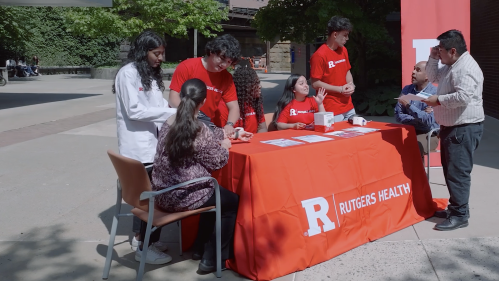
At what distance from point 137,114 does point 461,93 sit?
8.59 feet

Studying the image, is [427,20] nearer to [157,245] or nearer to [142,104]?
[142,104]

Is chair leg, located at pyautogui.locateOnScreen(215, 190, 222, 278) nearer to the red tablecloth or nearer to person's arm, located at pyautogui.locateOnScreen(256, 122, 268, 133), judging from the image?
the red tablecloth

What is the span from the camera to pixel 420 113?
5.55 m

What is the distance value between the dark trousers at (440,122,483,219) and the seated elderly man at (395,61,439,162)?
900 millimetres

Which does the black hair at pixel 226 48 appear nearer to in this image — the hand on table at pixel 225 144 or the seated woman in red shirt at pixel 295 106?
the hand on table at pixel 225 144

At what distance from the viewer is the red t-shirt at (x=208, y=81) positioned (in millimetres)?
4449

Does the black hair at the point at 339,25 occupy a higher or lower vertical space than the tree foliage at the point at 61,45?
lower

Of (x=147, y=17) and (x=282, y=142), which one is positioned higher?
(x=147, y=17)

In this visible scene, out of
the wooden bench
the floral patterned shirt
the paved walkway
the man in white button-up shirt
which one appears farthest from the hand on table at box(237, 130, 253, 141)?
the wooden bench

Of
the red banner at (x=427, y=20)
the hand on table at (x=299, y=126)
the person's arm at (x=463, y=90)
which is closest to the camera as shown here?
the person's arm at (x=463, y=90)

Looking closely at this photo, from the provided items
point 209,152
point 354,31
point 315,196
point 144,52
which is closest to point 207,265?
point 209,152

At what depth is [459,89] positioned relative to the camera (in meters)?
4.34

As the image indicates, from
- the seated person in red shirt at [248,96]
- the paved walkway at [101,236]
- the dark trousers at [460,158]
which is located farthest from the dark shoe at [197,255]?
the dark trousers at [460,158]

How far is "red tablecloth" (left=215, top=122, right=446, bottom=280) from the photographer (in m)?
3.75
